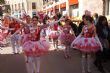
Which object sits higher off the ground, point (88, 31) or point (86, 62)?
point (88, 31)

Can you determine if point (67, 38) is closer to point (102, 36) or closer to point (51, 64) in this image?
point (51, 64)

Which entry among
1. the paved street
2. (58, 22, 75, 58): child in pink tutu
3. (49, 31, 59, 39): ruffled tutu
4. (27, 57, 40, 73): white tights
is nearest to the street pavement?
the paved street

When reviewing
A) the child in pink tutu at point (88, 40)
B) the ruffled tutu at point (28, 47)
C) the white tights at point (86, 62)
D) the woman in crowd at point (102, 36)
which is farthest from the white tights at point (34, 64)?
the woman in crowd at point (102, 36)

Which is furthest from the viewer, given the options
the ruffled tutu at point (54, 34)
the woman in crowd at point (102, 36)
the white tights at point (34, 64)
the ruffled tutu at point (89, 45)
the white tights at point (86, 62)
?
the ruffled tutu at point (54, 34)

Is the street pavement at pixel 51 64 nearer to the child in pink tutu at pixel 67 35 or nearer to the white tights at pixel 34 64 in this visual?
the child in pink tutu at pixel 67 35

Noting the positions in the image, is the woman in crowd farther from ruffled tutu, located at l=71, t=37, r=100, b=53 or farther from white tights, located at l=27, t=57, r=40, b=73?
white tights, located at l=27, t=57, r=40, b=73

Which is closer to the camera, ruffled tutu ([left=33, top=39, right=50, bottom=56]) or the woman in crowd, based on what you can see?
ruffled tutu ([left=33, top=39, right=50, bottom=56])

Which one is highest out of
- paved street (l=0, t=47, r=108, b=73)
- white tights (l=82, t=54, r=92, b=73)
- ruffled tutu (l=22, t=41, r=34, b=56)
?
ruffled tutu (l=22, t=41, r=34, b=56)

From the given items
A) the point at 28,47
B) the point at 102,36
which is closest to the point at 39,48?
the point at 28,47

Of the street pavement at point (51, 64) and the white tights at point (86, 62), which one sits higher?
the white tights at point (86, 62)

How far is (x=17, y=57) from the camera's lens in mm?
14805

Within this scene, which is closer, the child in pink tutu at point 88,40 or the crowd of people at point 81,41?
the crowd of people at point 81,41

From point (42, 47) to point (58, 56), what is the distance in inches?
179

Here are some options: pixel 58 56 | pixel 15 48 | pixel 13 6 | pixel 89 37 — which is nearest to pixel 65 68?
pixel 89 37
